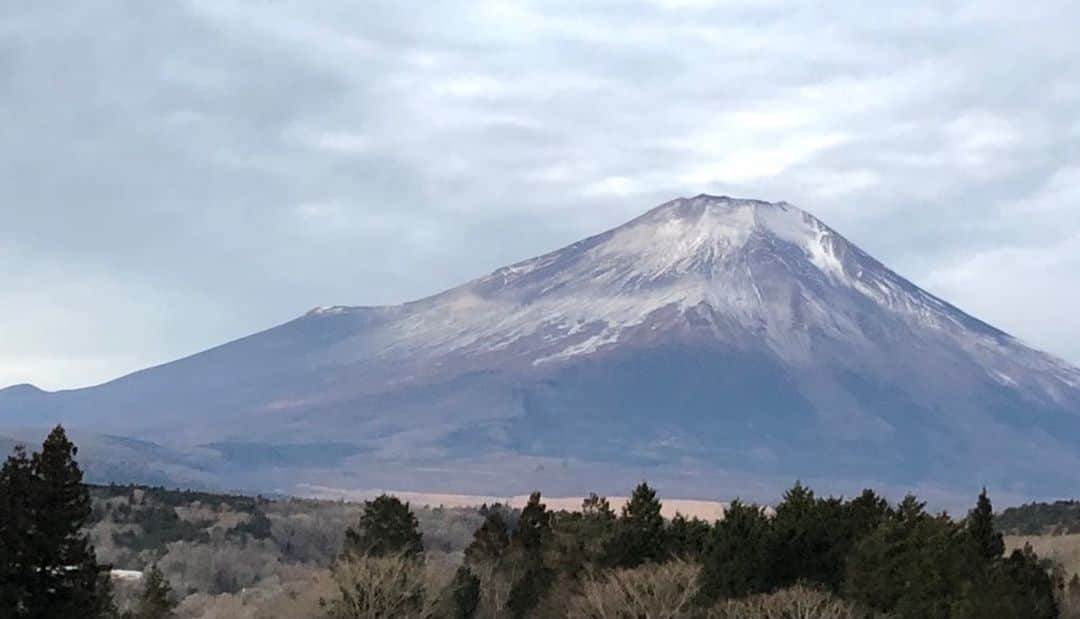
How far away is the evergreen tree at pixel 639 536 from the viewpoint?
53.7 metres

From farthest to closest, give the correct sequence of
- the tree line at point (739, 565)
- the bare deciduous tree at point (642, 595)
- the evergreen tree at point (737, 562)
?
the bare deciduous tree at point (642, 595) < the evergreen tree at point (737, 562) < the tree line at point (739, 565)

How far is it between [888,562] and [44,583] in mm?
21299

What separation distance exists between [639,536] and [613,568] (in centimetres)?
266

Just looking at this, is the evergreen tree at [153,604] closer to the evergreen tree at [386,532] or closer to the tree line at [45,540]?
the evergreen tree at [386,532]

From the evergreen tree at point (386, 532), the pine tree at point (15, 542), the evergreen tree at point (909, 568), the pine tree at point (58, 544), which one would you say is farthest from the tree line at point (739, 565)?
the pine tree at point (15, 542)

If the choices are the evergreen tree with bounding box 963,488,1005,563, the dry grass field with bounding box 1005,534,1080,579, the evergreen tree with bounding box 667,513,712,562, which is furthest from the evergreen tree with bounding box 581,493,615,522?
the dry grass field with bounding box 1005,534,1080,579

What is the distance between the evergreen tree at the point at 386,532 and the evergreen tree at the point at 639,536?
9.95 meters

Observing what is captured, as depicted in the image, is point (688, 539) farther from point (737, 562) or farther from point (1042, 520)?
point (1042, 520)

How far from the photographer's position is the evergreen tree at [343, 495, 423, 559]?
64.2 meters

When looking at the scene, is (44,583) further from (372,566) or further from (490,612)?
(490,612)

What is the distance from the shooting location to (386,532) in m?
65.1

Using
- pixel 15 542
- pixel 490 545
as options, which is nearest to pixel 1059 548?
pixel 490 545

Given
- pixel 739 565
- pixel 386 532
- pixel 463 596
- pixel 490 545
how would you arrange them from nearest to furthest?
1. pixel 739 565
2. pixel 463 596
3. pixel 490 545
4. pixel 386 532

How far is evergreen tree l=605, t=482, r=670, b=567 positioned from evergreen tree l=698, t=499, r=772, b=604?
218 inches
